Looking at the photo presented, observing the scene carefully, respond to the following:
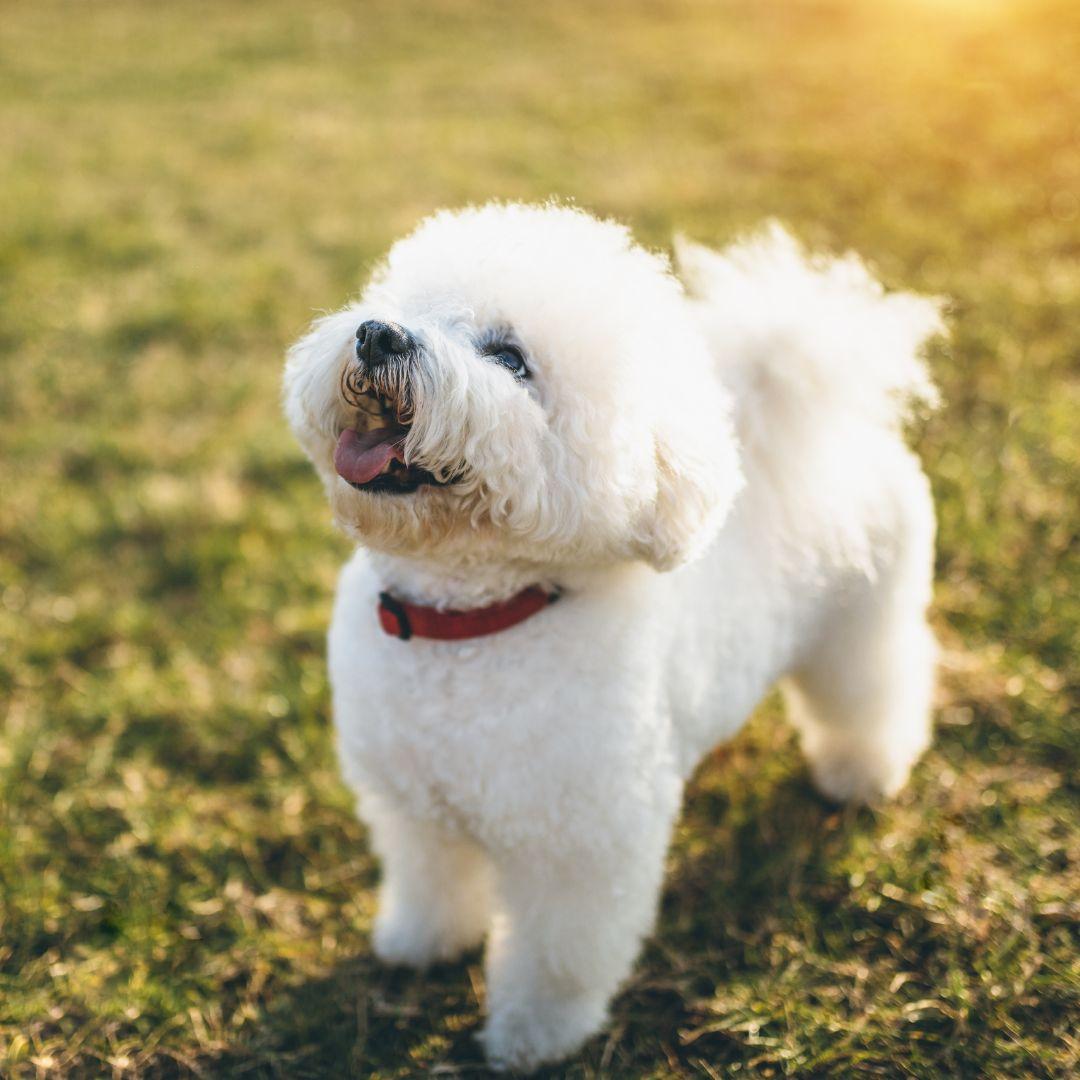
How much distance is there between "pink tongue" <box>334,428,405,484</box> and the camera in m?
1.74

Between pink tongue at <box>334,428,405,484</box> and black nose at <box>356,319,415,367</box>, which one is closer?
black nose at <box>356,319,415,367</box>

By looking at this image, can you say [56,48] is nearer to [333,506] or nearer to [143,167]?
[143,167]

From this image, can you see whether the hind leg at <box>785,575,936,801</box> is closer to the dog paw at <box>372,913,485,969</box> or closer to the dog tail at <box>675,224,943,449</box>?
the dog tail at <box>675,224,943,449</box>

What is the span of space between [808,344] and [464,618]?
93 cm

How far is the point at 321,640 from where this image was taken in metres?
3.38

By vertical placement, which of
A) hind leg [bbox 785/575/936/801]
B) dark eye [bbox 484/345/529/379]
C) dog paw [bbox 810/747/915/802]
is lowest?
dog paw [bbox 810/747/915/802]

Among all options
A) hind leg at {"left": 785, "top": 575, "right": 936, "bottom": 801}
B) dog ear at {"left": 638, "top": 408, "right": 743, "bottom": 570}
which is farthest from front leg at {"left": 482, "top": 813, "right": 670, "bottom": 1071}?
hind leg at {"left": 785, "top": 575, "right": 936, "bottom": 801}

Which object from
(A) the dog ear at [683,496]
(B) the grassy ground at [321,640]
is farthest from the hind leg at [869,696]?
(A) the dog ear at [683,496]

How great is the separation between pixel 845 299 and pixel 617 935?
1.45 meters

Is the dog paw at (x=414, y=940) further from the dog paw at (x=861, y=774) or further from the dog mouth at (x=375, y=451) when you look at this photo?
the dog mouth at (x=375, y=451)

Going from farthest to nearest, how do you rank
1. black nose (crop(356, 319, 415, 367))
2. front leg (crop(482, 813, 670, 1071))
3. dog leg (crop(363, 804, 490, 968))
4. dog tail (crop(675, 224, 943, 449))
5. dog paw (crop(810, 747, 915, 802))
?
dog paw (crop(810, 747, 915, 802))
dog leg (crop(363, 804, 490, 968))
dog tail (crop(675, 224, 943, 449))
front leg (crop(482, 813, 670, 1071))
black nose (crop(356, 319, 415, 367))

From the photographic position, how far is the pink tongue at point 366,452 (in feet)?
5.72

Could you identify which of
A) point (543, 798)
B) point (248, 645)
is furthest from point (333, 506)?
point (248, 645)

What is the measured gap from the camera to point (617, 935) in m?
2.19
